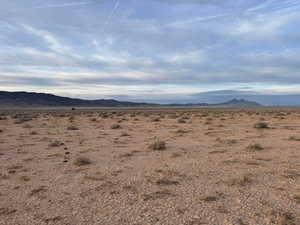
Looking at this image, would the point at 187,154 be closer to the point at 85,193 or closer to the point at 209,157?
the point at 209,157

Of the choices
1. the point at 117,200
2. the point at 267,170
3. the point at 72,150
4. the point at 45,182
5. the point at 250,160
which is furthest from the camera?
the point at 72,150

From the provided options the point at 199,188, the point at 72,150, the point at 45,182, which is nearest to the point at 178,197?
the point at 199,188

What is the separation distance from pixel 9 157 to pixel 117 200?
316 inches

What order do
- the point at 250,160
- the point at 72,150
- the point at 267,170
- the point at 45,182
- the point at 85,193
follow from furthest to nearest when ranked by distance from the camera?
1. the point at 72,150
2. the point at 250,160
3. the point at 267,170
4. the point at 45,182
5. the point at 85,193

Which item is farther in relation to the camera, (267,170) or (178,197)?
(267,170)

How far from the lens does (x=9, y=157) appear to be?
44.5 feet

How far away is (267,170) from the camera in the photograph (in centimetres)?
1062

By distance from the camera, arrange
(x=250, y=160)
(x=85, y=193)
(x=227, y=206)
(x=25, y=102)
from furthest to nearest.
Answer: (x=25, y=102) → (x=250, y=160) → (x=85, y=193) → (x=227, y=206)

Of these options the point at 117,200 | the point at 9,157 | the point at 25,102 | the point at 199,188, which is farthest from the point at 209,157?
the point at 25,102

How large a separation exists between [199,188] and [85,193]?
10.4ft

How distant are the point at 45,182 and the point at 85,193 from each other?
1.89m

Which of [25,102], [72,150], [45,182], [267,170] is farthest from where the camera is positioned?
[25,102]

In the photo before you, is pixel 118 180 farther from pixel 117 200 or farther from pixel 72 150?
pixel 72 150

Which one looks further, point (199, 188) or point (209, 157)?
point (209, 157)
